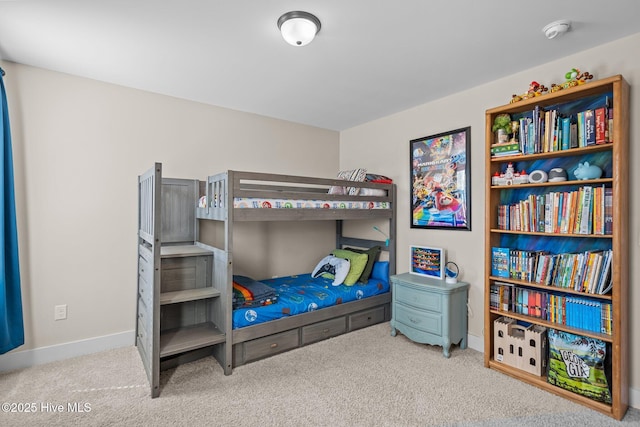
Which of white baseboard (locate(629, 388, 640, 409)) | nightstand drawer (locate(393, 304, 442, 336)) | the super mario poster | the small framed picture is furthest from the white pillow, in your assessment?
white baseboard (locate(629, 388, 640, 409))

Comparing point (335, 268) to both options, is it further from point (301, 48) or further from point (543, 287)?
point (301, 48)

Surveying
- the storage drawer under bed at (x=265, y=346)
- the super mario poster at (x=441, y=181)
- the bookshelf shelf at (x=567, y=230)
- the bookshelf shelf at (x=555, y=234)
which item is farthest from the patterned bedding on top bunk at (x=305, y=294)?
the bookshelf shelf at (x=555, y=234)

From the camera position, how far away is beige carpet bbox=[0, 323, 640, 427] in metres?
1.88

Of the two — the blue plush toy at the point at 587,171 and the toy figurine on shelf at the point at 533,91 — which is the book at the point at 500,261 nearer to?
the blue plush toy at the point at 587,171

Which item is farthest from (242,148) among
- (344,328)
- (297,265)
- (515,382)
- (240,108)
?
(515,382)

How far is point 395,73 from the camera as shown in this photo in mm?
2598

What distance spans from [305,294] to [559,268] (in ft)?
6.70

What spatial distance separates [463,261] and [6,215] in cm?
374

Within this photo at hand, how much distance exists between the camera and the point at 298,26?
1.83 metres

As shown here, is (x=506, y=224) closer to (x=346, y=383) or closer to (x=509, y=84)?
(x=509, y=84)

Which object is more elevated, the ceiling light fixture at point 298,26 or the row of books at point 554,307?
the ceiling light fixture at point 298,26

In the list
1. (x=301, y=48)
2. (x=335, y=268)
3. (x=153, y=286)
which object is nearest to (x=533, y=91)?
(x=301, y=48)

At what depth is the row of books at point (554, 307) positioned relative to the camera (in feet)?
6.66

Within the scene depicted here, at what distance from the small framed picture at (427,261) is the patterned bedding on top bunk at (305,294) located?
45cm
